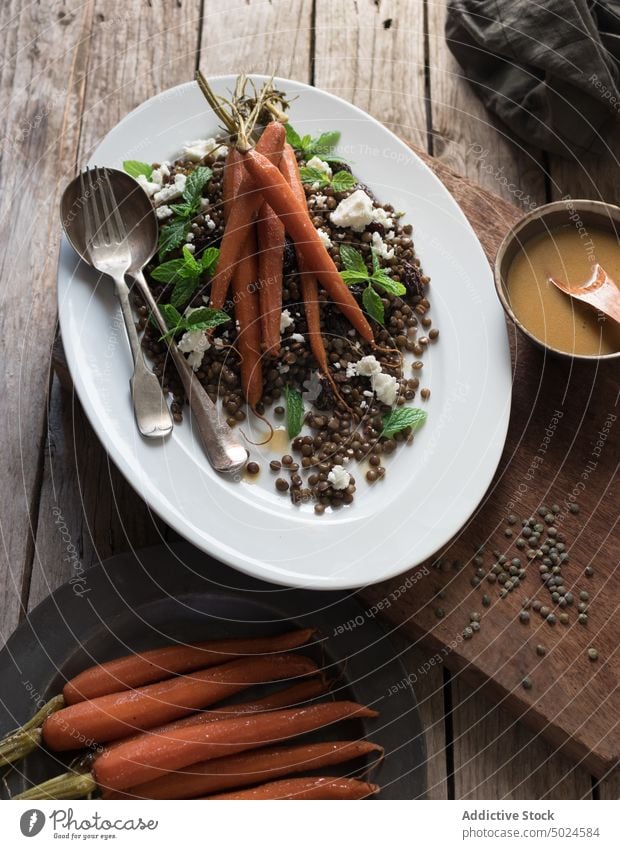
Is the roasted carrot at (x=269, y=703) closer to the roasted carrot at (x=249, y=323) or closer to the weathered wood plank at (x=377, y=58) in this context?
the roasted carrot at (x=249, y=323)

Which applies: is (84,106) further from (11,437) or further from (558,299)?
(558,299)

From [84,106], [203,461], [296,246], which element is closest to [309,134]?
[296,246]

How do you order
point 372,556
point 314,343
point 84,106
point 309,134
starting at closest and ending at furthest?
point 372,556, point 314,343, point 309,134, point 84,106

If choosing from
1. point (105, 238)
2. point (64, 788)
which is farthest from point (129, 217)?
point (64, 788)

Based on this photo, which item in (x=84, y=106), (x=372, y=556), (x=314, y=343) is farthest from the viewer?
(x=84, y=106)

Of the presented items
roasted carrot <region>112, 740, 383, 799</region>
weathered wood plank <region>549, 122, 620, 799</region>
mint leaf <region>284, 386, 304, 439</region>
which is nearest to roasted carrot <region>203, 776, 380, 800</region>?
roasted carrot <region>112, 740, 383, 799</region>

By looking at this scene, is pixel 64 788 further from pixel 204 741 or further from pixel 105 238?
pixel 105 238

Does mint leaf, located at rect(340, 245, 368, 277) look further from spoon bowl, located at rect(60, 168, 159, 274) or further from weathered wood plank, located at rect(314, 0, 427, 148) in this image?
weathered wood plank, located at rect(314, 0, 427, 148)
